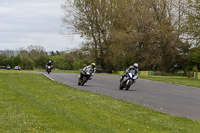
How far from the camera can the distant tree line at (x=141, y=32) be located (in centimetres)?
4922

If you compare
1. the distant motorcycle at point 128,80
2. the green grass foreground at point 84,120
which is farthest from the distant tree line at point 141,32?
the green grass foreground at point 84,120

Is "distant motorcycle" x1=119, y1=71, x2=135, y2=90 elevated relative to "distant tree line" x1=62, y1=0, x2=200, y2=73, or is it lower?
lower

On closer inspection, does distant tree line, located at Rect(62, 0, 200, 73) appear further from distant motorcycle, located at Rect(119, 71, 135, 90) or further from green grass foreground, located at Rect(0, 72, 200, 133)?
green grass foreground, located at Rect(0, 72, 200, 133)

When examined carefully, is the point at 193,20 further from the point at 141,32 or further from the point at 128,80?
the point at 128,80

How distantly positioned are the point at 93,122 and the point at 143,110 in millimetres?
3091

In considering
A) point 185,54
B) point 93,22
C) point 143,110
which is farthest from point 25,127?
point 93,22

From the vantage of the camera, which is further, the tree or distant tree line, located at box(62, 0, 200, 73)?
distant tree line, located at box(62, 0, 200, 73)

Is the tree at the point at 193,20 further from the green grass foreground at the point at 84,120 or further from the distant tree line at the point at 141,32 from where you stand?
the green grass foreground at the point at 84,120

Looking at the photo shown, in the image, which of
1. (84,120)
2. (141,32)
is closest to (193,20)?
(141,32)

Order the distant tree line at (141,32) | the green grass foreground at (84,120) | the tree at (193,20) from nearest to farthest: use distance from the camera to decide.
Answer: the green grass foreground at (84,120) < the tree at (193,20) < the distant tree line at (141,32)

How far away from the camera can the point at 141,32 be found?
5200 cm

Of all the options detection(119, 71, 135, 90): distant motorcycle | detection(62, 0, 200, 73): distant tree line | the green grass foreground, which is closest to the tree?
detection(62, 0, 200, 73): distant tree line

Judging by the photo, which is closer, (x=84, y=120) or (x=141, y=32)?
(x=84, y=120)

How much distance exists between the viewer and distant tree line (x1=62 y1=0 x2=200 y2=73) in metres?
49.2
